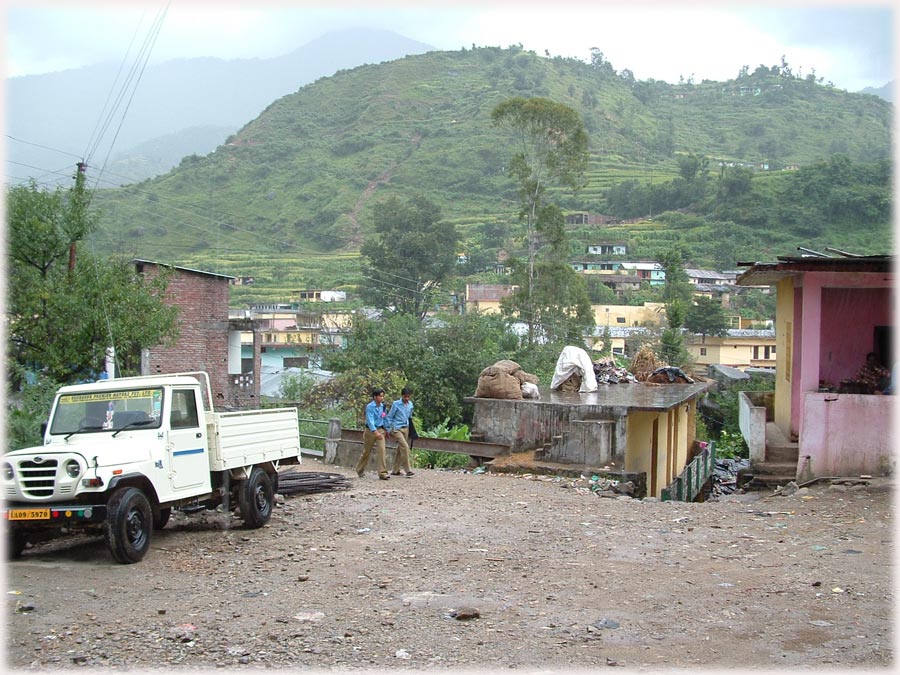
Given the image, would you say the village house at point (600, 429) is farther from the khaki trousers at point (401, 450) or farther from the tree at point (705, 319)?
the tree at point (705, 319)

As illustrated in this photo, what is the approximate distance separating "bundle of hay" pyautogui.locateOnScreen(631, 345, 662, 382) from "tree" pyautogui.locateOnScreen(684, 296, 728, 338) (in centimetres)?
2326

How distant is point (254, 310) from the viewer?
177 ft

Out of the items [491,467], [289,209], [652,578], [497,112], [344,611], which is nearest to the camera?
[344,611]

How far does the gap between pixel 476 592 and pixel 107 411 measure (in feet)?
14.9

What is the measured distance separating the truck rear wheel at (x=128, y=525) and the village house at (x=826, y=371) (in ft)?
32.9

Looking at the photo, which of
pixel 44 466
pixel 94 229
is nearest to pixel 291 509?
pixel 44 466

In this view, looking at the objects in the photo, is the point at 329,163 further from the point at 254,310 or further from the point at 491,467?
the point at 491,467

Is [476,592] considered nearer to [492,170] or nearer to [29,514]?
[29,514]

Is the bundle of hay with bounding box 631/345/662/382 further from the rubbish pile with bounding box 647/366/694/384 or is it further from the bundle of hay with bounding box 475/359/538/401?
the bundle of hay with bounding box 475/359/538/401

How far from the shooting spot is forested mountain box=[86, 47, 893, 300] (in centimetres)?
6719

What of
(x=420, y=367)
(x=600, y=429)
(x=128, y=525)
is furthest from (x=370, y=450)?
(x=420, y=367)

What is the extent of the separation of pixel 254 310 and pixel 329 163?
141ft

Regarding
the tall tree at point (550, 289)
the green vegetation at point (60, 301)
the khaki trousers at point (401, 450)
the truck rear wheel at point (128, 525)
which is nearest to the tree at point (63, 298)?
the green vegetation at point (60, 301)

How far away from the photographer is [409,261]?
51875 millimetres
